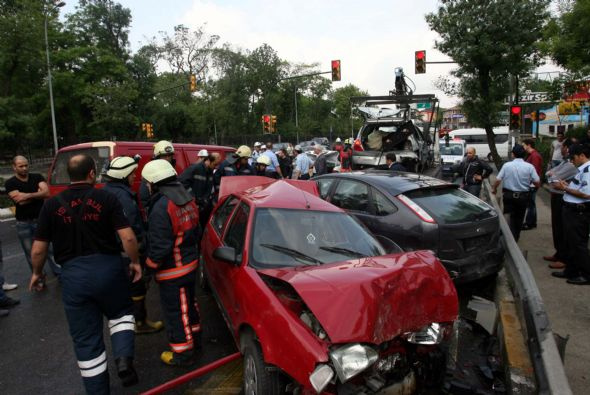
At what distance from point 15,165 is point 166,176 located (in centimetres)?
306

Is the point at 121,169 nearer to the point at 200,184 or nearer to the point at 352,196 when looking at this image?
the point at 200,184

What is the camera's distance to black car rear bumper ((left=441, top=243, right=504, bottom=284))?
4824mm

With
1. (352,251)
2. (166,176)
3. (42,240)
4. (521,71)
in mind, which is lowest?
(352,251)

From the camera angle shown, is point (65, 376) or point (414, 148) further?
point (414, 148)

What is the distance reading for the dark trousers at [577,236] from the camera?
Answer: 17.3 feet

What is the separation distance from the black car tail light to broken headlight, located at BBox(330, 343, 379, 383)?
2691 millimetres

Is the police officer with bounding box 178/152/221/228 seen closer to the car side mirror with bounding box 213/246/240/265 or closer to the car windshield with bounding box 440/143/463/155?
the car side mirror with bounding box 213/246/240/265

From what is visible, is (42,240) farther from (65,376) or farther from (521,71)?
(521,71)

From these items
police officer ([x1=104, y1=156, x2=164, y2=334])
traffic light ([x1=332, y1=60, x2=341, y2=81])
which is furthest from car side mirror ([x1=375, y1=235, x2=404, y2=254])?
traffic light ([x1=332, y1=60, x2=341, y2=81])

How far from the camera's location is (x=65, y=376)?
371 centimetres

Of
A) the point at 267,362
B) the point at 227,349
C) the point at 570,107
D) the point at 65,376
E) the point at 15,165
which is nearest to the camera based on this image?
the point at 267,362

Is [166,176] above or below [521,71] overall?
below

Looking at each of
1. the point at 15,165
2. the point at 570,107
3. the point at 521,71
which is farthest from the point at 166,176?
the point at 570,107

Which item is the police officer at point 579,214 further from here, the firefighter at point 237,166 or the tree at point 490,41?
the tree at point 490,41
